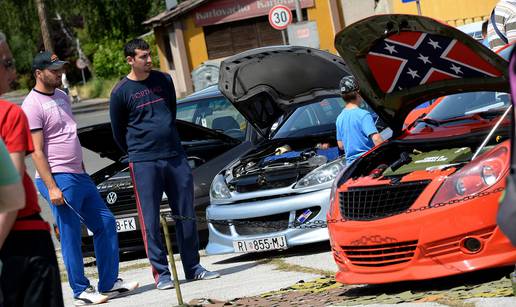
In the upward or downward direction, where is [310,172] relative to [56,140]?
downward

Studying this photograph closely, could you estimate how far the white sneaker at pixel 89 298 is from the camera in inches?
378

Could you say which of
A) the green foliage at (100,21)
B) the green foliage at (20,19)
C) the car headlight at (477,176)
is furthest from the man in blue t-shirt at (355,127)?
the green foliage at (20,19)

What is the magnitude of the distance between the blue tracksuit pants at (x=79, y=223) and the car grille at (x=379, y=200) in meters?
2.32

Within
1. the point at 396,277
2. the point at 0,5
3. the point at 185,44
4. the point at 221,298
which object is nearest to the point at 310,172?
the point at 221,298

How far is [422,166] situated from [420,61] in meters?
0.86

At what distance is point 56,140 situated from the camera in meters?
9.34

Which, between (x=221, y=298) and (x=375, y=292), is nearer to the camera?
(x=375, y=292)

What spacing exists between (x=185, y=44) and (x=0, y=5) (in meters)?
13.4

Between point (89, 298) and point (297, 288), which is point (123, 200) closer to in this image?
point (89, 298)


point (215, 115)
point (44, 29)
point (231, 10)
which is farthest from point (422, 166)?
point (231, 10)

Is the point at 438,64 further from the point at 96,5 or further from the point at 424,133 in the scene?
the point at 96,5

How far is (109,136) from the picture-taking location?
11547mm

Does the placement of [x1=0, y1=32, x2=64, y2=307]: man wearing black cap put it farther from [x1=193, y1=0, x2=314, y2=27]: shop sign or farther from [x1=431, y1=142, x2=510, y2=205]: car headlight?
[x1=193, y1=0, x2=314, y2=27]: shop sign

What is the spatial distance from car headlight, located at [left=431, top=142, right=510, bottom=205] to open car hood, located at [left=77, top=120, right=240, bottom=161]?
448 cm
